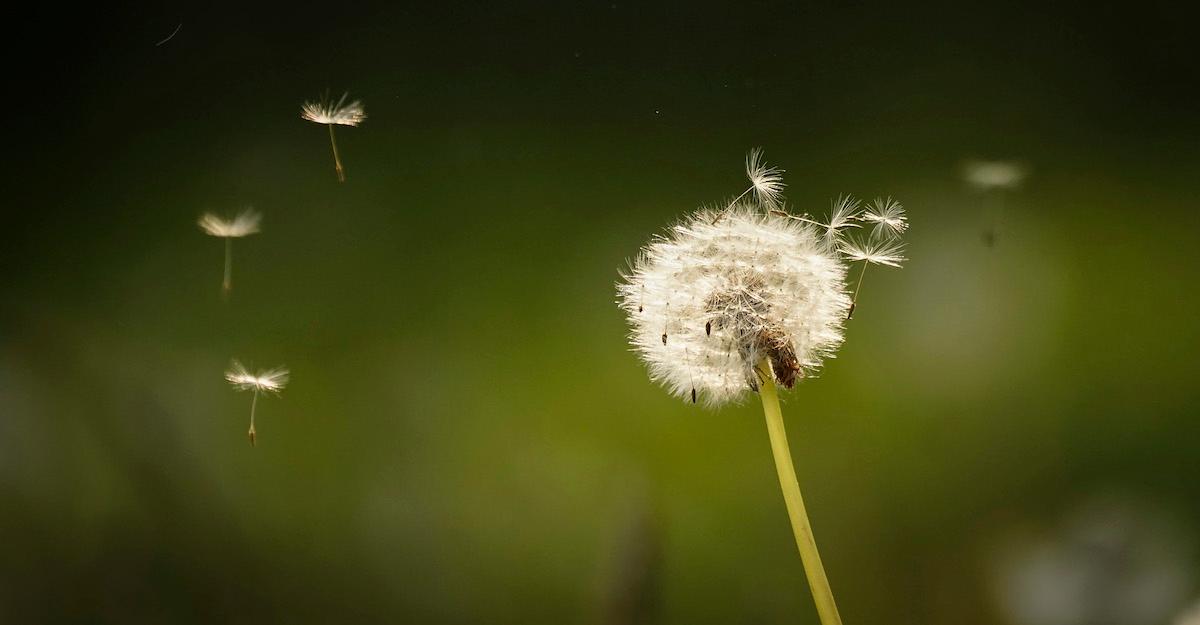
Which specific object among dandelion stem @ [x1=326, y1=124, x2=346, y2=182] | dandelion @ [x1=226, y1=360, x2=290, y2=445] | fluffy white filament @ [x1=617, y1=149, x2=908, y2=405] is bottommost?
dandelion @ [x1=226, y1=360, x2=290, y2=445]

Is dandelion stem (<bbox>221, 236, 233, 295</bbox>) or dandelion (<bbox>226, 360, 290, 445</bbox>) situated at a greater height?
dandelion stem (<bbox>221, 236, 233, 295</bbox>)

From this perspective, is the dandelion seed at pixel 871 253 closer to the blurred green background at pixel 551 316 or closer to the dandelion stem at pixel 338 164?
the blurred green background at pixel 551 316

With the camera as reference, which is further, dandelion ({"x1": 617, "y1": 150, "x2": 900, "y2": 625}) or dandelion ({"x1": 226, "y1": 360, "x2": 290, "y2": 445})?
dandelion ({"x1": 226, "y1": 360, "x2": 290, "y2": 445})

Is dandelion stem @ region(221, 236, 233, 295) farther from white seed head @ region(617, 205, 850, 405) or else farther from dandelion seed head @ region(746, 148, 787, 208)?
dandelion seed head @ region(746, 148, 787, 208)

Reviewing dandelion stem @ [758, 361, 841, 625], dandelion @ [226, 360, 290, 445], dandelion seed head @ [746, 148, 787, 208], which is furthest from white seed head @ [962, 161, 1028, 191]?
dandelion @ [226, 360, 290, 445]

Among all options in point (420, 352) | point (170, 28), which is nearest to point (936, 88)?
point (420, 352)

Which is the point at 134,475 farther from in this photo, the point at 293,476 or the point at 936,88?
the point at 936,88

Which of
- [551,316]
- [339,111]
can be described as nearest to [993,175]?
[551,316]
